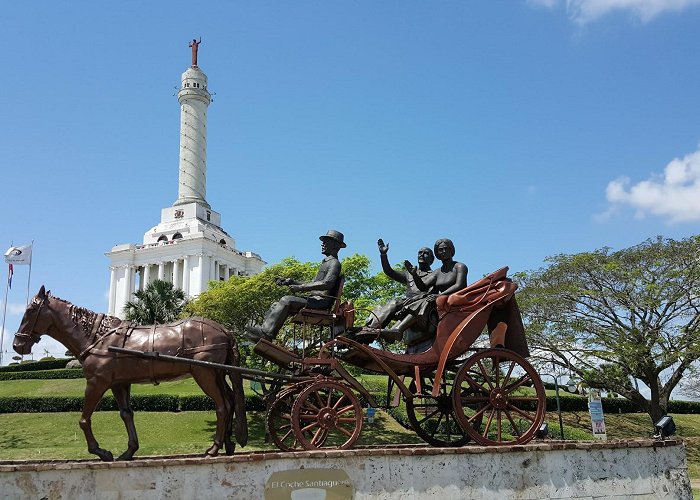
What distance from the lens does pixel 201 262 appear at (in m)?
63.6

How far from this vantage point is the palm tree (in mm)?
38188

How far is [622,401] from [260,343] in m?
28.9

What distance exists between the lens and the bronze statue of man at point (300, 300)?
9.16 metres

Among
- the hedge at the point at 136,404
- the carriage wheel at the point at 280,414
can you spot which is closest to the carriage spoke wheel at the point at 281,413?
the carriage wheel at the point at 280,414

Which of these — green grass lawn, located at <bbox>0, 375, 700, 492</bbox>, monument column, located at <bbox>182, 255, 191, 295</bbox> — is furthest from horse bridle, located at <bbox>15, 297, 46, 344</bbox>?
monument column, located at <bbox>182, 255, 191, 295</bbox>

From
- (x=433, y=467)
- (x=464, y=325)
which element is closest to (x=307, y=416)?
(x=433, y=467)

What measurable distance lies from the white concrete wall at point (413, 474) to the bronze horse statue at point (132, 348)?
3.68 feet

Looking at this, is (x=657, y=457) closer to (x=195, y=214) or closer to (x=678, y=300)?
(x=678, y=300)

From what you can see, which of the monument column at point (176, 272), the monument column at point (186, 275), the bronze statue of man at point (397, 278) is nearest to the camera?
the bronze statue of man at point (397, 278)

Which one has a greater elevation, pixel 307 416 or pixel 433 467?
pixel 307 416

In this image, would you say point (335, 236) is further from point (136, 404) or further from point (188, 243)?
point (188, 243)

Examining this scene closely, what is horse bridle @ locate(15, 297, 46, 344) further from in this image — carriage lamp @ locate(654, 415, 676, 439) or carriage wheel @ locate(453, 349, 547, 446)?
carriage lamp @ locate(654, 415, 676, 439)

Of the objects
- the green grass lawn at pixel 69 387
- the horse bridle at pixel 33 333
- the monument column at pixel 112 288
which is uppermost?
the monument column at pixel 112 288

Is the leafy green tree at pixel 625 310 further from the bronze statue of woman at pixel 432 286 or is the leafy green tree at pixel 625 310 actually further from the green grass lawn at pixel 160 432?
the bronze statue of woman at pixel 432 286
